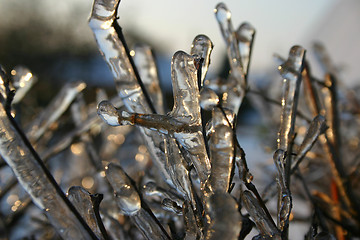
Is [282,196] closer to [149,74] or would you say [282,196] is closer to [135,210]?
[135,210]

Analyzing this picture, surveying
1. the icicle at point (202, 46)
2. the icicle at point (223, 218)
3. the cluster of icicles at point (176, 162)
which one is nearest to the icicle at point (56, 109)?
the cluster of icicles at point (176, 162)

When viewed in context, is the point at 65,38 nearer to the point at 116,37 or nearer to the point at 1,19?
the point at 1,19

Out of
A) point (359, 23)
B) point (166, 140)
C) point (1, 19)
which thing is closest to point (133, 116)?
point (166, 140)

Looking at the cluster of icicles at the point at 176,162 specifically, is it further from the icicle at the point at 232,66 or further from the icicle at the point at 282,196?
the icicle at the point at 232,66

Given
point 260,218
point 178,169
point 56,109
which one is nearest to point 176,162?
point 178,169

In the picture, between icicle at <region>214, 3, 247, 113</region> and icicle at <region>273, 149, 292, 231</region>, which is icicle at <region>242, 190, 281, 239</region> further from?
icicle at <region>214, 3, 247, 113</region>

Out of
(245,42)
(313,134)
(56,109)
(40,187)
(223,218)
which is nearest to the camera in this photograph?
(223,218)

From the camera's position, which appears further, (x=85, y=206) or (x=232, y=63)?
(x=232, y=63)
